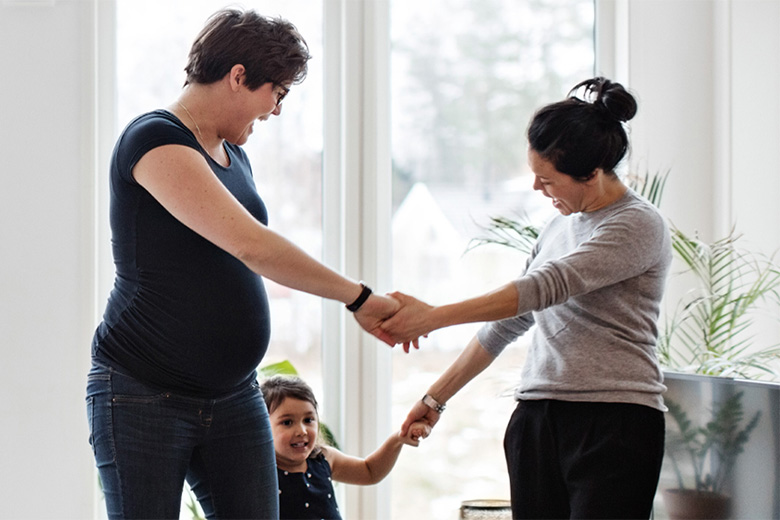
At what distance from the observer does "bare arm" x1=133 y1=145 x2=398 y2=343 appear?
4.50 feet

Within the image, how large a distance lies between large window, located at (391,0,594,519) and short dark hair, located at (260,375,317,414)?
2.19ft

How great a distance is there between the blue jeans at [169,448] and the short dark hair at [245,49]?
1.92ft

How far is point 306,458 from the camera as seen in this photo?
6.67 ft

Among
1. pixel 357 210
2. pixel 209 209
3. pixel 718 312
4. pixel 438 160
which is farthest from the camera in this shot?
pixel 438 160

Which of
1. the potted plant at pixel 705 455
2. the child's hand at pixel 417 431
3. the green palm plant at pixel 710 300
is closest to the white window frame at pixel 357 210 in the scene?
the green palm plant at pixel 710 300

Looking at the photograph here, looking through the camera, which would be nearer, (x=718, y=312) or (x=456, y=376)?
(x=456, y=376)

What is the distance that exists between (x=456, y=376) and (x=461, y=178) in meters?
1.00

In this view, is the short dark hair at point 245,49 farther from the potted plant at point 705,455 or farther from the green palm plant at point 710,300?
the potted plant at point 705,455

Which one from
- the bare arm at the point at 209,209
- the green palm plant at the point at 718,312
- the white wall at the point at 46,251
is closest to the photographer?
the bare arm at the point at 209,209

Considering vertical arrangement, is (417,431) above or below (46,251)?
below

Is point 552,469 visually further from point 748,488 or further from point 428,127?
point 428,127

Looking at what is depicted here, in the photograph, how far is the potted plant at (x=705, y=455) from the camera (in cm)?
170

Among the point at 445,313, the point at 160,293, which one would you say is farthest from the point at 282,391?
the point at 160,293

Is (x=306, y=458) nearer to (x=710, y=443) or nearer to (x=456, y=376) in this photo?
(x=456, y=376)
